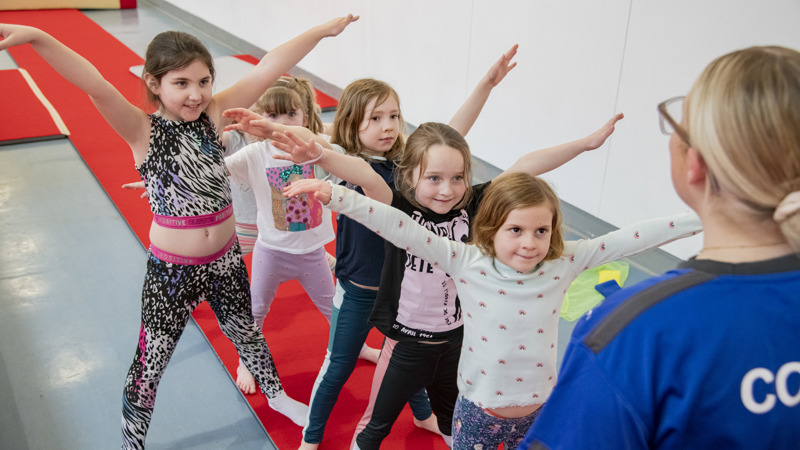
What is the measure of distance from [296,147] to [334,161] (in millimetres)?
135

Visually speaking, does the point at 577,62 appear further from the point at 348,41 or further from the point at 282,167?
the point at 348,41

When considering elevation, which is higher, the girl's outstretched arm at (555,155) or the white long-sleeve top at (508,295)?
the girl's outstretched arm at (555,155)

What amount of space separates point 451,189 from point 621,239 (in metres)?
0.48

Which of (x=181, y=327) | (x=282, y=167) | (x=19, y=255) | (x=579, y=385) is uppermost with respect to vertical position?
(x=579, y=385)

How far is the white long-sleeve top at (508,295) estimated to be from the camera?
1.73 metres

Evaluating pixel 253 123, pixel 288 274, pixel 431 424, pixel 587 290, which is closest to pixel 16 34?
pixel 253 123

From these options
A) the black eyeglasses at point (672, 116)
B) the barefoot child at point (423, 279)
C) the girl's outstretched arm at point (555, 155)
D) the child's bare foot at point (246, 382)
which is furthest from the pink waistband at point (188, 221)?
the black eyeglasses at point (672, 116)

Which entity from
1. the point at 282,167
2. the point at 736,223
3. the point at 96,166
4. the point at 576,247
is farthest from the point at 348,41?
the point at 736,223

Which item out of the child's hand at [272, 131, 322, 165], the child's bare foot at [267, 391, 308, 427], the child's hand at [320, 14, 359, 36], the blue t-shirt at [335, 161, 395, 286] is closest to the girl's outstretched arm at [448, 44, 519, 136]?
the blue t-shirt at [335, 161, 395, 286]

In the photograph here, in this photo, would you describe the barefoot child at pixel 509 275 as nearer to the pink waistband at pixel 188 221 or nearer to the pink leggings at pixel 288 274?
the pink waistband at pixel 188 221

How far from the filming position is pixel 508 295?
1.73 metres

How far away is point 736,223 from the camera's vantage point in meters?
0.89

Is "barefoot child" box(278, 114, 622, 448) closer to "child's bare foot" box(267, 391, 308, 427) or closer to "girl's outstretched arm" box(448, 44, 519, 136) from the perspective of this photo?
"girl's outstretched arm" box(448, 44, 519, 136)

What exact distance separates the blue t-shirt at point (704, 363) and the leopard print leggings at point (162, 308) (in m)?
1.57
